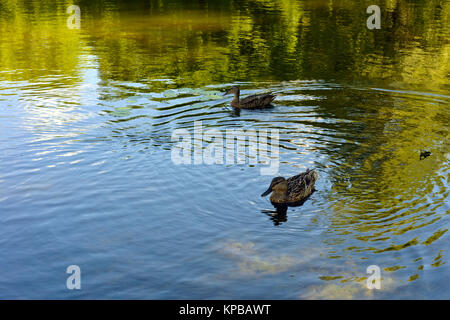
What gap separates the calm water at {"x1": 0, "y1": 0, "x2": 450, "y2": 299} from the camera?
7.98 meters

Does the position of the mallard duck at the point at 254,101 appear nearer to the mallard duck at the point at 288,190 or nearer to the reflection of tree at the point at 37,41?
the mallard duck at the point at 288,190

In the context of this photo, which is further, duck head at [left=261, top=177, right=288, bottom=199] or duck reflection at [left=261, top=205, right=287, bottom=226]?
duck head at [left=261, top=177, right=288, bottom=199]

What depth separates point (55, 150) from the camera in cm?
1295

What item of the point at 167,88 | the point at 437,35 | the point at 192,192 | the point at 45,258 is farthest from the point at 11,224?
the point at 437,35

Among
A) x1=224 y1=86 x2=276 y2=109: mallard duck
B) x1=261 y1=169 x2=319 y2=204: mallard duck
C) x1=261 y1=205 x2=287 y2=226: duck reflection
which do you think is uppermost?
x1=224 y1=86 x2=276 y2=109: mallard duck

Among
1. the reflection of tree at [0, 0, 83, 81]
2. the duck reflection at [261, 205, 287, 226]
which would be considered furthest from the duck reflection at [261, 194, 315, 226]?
the reflection of tree at [0, 0, 83, 81]

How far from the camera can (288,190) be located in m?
10.2

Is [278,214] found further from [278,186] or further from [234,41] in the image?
[234,41]

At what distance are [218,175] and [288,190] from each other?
175 centimetres

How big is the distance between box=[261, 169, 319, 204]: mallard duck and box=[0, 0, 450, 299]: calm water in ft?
0.72

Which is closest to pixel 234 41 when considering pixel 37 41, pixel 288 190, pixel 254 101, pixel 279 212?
pixel 37 41

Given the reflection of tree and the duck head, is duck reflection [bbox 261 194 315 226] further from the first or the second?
the reflection of tree

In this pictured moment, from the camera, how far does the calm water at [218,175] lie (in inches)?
314
